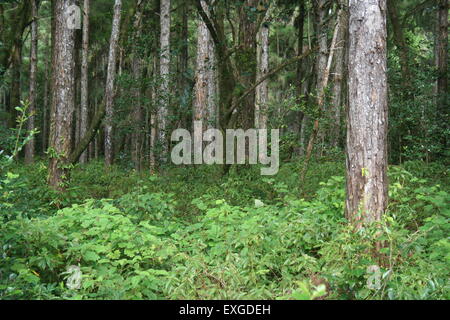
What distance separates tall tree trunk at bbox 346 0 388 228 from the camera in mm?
5227

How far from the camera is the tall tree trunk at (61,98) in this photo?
8.93 meters

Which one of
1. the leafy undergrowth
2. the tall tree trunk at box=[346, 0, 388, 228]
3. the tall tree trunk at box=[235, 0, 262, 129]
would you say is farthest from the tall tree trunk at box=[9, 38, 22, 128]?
the tall tree trunk at box=[346, 0, 388, 228]

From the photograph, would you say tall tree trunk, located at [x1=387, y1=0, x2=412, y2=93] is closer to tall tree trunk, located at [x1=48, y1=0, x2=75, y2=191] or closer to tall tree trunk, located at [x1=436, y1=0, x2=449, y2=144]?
tall tree trunk, located at [x1=436, y1=0, x2=449, y2=144]

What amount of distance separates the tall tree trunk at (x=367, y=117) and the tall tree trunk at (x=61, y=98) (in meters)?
5.98

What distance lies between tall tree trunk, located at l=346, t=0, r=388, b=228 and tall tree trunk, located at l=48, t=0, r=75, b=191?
235 inches

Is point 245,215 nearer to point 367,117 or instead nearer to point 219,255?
point 219,255

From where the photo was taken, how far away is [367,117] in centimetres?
530

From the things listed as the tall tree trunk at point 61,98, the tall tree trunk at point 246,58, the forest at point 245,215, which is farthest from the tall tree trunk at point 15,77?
the tall tree trunk at point 246,58

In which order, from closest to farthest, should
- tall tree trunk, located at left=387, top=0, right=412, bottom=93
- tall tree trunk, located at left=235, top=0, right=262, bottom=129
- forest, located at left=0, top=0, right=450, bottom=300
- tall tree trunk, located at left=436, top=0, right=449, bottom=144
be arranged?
forest, located at left=0, top=0, right=450, bottom=300 < tall tree trunk, located at left=235, top=0, right=262, bottom=129 < tall tree trunk, located at left=387, top=0, right=412, bottom=93 < tall tree trunk, located at left=436, top=0, right=449, bottom=144

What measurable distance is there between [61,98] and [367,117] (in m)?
6.33

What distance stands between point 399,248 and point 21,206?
3.81m

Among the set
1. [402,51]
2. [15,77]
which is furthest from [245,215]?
[15,77]

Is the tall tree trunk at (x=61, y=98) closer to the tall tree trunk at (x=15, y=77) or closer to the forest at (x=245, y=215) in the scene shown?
the forest at (x=245, y=215)

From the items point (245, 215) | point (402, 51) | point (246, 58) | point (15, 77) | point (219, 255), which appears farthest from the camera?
point (15, 77)
